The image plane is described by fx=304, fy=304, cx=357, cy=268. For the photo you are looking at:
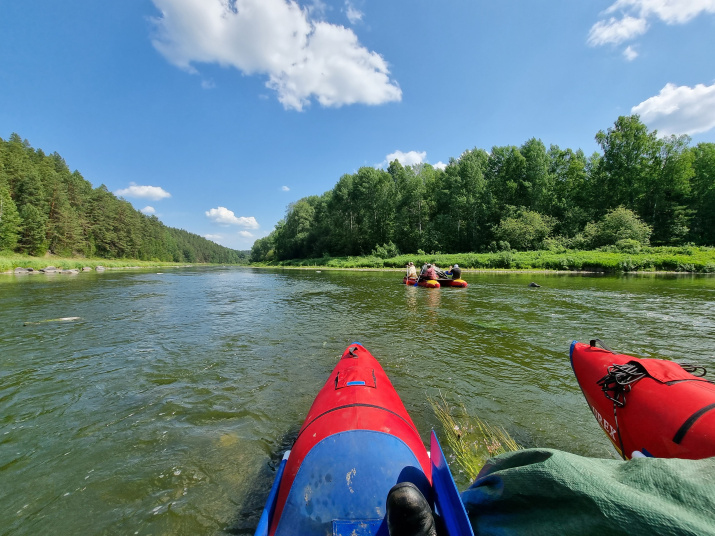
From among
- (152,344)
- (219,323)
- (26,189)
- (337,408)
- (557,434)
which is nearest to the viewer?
(337,408)

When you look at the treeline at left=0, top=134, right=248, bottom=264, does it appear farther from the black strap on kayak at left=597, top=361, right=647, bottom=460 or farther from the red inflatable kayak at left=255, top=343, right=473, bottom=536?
the black strap on kayak at left=597, top=361, right=647, bottom=460

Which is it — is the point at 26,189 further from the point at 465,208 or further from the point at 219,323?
the point at 465,208

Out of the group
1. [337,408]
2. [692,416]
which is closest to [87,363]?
[337,408]

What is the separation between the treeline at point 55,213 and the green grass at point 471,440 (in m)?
67.4

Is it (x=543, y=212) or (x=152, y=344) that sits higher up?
(x=543, y=212)

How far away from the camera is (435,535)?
1.55 m

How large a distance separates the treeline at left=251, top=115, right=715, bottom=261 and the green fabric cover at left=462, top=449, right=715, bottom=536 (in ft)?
148

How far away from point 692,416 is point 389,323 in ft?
27.9

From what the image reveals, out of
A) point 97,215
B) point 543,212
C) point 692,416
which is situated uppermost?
point 97,215

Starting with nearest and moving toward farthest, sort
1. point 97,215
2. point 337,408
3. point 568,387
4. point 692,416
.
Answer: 1. point 692,416
2. point 337,408
3. point 568,387
4. point 97,215

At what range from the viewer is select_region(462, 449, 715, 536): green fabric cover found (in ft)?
3.68

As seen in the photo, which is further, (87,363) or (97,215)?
(97,215)

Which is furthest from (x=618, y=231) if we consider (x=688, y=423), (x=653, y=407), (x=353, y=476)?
(x=353, y=476)

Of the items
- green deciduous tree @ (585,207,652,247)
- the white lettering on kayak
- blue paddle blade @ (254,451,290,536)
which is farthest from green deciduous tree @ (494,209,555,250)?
blue paddle blade @ (254,451,290,536)
